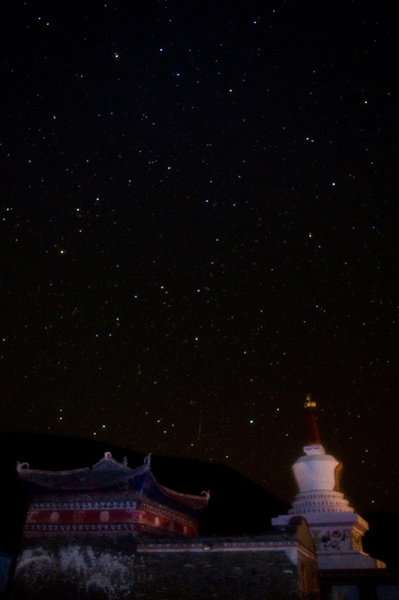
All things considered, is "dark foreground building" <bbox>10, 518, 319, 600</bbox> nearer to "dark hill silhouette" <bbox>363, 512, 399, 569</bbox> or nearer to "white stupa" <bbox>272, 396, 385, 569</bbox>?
"white stupa" <bbox>272, 396, 385, 569</bbox>

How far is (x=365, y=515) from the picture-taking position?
2763 inches

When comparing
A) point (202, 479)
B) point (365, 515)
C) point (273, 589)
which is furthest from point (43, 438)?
point (273, 589)

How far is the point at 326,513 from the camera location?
23.9 metres

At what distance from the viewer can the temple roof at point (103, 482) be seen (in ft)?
54.0

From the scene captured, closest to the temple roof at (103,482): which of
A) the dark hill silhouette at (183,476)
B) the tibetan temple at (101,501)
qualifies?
the tibetan temple at (101,501)

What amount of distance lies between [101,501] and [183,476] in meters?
56.4

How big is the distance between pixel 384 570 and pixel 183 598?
7.95m

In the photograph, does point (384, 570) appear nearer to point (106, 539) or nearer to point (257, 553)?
point (257, 553)

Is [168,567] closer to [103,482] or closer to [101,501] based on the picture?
[101,501]

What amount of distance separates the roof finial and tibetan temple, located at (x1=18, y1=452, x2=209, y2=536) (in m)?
12.9

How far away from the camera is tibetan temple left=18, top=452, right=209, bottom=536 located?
16305mm

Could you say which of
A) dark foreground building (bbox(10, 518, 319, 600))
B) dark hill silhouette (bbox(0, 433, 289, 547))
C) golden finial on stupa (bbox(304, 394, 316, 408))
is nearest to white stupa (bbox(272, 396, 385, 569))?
golden finial on stupa (bbox(304, 394, 316, 408))

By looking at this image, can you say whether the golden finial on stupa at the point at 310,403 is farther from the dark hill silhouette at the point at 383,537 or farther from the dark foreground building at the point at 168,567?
the dark hill silhouette at the point at 383,537

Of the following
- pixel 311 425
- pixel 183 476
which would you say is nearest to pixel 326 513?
pixel 311 425
